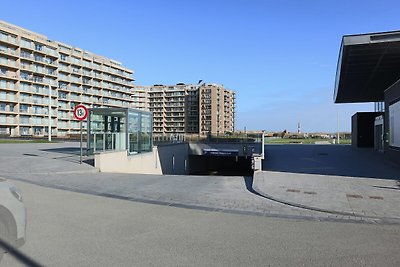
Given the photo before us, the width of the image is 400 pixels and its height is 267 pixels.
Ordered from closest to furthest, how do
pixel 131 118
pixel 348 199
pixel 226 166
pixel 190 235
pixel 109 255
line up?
pixel 109 255, pixel 190 235, pixel 348 199, pixel 131 118, pixel 226 166

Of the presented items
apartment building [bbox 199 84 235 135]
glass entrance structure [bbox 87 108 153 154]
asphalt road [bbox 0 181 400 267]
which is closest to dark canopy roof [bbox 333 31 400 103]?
asphalt road [bbox 0 181 400 267]

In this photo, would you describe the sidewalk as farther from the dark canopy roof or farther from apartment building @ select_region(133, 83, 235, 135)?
apartment building @ select_region(133, 83, 235, 135)

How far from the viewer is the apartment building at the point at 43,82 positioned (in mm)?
72438

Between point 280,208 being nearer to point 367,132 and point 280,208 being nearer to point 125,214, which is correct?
point 125,214

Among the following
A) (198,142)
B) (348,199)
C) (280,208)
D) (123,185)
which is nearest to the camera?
(280,208)

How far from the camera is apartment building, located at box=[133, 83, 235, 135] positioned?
5689 inches

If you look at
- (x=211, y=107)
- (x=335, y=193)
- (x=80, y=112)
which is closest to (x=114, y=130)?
(x=80, y=112)

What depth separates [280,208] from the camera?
27.8 feet

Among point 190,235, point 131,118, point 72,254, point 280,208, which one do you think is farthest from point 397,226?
point 131,118

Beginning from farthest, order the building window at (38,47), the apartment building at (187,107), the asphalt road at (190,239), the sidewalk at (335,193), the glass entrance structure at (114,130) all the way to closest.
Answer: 1. the apartment building at (187,107)
2. the building window at (38,47)
3. the glass entrance structure at (114,130)
4. the sidewalk at (335,193)
5. the asphalt road at (190,239)

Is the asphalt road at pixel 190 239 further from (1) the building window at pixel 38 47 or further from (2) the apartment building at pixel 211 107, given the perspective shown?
(2) the apartment building at pixel 211 107

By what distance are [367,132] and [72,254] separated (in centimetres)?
3393

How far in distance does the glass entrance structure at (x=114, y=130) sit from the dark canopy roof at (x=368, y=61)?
37.0ft

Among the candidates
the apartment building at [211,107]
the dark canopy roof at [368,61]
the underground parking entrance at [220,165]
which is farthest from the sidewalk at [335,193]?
the apartment building at [211,107]
